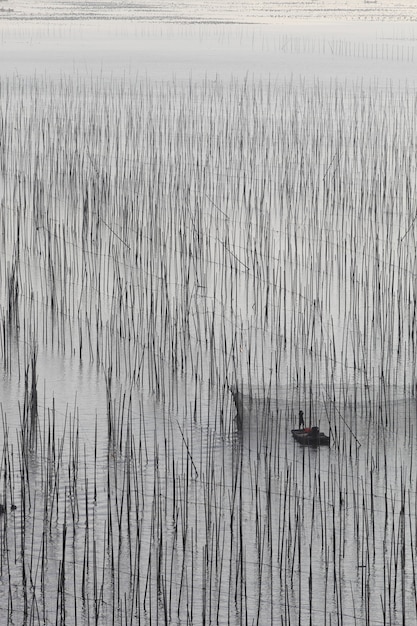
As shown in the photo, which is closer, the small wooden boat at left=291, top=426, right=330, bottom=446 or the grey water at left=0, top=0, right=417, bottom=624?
the grey water at left=0, top=0, right=417, bottom=624

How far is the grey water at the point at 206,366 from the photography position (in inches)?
98.1

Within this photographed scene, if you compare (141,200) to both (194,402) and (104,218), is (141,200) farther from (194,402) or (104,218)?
(194,402)

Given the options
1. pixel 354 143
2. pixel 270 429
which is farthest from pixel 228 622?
pixel 354 143

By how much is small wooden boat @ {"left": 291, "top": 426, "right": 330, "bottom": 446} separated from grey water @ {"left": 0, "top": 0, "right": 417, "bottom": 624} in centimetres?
5

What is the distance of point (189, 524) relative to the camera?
107 inches

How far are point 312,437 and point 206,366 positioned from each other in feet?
2.46

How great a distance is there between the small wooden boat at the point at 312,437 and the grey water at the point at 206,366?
0.05 metres

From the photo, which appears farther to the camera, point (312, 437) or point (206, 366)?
point (206, 366)

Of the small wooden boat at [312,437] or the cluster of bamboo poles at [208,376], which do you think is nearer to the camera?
the cluster of bamboo poles at [208,376]

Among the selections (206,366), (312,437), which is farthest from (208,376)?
(312,437)

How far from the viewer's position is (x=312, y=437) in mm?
3102

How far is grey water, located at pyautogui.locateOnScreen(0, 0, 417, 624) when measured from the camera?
98.1 inches

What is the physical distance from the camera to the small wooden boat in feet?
10.2

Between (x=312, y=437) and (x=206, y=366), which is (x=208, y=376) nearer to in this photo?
(x=206, y=366)
